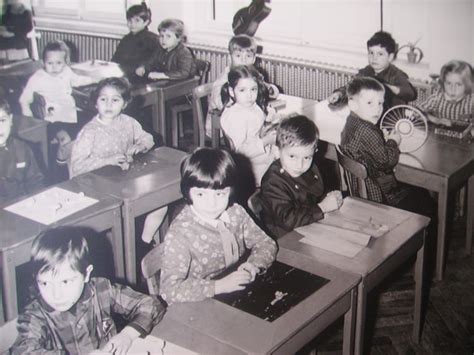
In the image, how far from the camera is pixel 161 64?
17.0 ft

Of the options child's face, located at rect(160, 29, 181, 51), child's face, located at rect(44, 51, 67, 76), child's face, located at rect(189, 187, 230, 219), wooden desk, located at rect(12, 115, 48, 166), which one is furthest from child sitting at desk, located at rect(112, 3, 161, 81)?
child's face, located at rect(189, 187, 230, 219)

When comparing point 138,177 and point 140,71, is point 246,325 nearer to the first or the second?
point 138,177

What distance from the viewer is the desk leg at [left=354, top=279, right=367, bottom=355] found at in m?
1.98

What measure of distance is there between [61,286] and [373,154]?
1783mm

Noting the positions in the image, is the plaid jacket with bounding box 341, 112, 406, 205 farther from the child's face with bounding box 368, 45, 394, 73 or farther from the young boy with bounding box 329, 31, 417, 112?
the child's face with bounding box 368, 45, 394, 73

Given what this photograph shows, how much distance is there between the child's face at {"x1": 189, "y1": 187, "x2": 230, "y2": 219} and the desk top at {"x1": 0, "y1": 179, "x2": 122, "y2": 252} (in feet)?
1.97

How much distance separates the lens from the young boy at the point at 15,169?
3.03 metres

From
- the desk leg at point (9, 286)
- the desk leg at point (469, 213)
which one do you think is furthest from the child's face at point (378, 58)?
the desk leg at point (9, 286)

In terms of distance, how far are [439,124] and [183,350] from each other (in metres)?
2.23

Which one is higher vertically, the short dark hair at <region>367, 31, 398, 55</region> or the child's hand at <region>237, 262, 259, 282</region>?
the short dark hair at <region>367, 31, 398, 55</region>

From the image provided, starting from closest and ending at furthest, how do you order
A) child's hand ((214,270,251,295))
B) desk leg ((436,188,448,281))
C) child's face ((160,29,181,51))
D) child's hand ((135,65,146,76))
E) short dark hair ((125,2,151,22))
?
child's hand ((214,270,251,295)), desk leg ((436,188,448,281)), child's face ((160,29,181,51)), child's hand ((135,65,146,76)), short dark hair ((125,2,151,22))

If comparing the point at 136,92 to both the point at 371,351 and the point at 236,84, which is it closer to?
the point at 236,84

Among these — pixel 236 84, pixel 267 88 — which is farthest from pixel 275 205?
pixel 267 88

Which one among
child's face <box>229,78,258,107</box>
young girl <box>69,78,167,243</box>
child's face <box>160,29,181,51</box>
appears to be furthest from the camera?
child's face <box>160,29,181,51</box>
